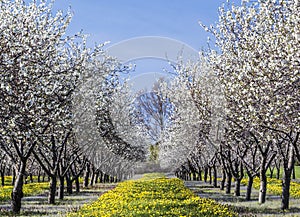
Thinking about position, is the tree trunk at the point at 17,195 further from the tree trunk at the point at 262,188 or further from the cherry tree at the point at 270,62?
the tree trunk at the point at 262,188

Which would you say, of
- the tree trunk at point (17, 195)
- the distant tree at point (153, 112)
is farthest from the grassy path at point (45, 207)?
the distant tree at point (153, 112)

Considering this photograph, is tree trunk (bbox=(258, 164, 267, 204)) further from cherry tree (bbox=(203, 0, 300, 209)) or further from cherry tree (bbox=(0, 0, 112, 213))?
cherry tree (bbox=(0, 0, 112, 213))

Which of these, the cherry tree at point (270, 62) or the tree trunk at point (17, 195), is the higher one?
the cherry tree at point (270, 62)

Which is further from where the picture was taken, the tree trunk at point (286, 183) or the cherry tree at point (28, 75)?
the tree trunk at point (286, 183)

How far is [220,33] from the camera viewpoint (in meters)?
18.6

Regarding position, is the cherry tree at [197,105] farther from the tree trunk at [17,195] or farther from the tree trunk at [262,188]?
the tree trunk at [17,195]

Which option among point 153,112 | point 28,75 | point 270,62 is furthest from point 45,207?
point 153,112

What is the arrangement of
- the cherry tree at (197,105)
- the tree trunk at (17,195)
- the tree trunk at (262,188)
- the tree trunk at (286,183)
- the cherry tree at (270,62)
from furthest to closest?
1. the cherry tree at (197,105)
2. the tree trunk at (262,188)
3. the tree trunk at (286,183)
4. the tree trunk at (17,195)
5. the cherry tree at (270,62)

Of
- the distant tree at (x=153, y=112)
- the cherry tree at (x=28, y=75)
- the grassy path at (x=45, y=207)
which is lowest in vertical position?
the grassy path at (x=45, y=207)

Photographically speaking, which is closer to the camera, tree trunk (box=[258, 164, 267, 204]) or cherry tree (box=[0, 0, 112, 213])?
cherry tree (box=[0, 0, 112, 213])

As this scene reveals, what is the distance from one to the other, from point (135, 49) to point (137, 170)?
5538 cm

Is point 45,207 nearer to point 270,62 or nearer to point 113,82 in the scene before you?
point 113,82

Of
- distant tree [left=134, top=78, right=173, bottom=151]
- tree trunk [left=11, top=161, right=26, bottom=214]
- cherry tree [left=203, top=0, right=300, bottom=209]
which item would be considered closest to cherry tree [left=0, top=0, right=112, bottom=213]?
tree trunk [left=11, top=161, right=26, bottom=214]

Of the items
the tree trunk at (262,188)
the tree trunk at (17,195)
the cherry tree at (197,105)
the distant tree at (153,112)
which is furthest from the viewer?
the distant tree at (153,112)
